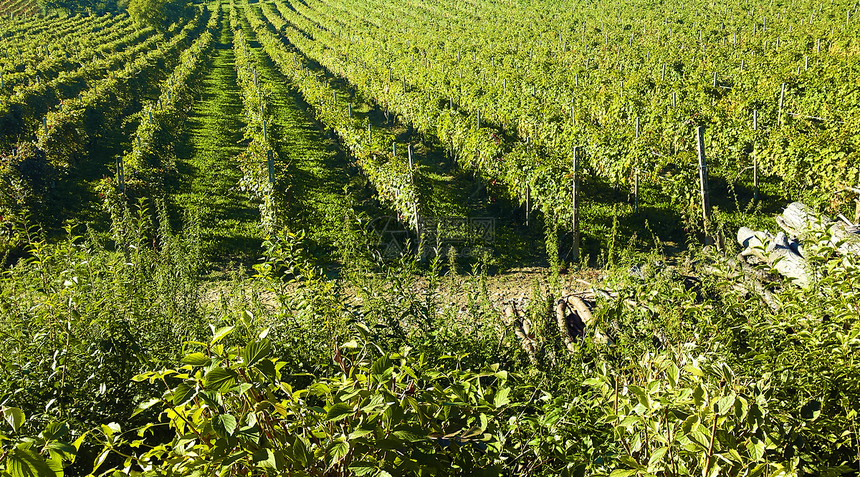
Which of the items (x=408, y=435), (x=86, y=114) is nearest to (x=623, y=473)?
(x=408, y=435)

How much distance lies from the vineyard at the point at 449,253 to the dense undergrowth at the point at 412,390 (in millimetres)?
18

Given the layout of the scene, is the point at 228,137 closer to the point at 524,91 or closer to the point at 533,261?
the point at 524,91

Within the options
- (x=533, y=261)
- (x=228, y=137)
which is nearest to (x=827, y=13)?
(x=533, y=261)

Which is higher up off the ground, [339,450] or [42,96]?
[339,450]

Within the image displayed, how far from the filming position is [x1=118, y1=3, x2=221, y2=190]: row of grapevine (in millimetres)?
12742

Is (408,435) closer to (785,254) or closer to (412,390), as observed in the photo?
(412,390)

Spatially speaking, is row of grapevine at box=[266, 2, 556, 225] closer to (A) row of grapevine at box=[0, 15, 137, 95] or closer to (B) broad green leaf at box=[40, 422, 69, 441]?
(B) broad green leaf at box=[40, 422, 69, 441]

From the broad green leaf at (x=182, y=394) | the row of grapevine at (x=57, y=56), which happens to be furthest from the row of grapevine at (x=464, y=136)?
the row of grapevine at (x=57, y=56)

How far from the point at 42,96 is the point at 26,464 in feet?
78.9

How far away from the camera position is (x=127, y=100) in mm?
21031

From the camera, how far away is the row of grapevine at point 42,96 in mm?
15789

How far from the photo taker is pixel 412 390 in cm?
158

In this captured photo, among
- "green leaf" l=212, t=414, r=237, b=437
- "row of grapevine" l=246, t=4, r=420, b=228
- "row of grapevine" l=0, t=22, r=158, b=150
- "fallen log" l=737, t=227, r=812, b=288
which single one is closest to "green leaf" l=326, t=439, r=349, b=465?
"green leaf" l=212, t=414, r=237, b=437

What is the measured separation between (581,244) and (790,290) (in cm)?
726
